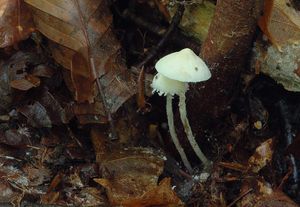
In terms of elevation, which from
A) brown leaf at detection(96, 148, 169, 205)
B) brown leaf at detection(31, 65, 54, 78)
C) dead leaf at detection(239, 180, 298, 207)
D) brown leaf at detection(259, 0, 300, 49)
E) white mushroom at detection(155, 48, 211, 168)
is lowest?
brown leaf at detection(96, 148, 169, 205)

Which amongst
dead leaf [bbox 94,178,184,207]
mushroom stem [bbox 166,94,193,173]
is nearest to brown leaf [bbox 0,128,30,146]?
dead leaf [bbox 94,178,184,207]

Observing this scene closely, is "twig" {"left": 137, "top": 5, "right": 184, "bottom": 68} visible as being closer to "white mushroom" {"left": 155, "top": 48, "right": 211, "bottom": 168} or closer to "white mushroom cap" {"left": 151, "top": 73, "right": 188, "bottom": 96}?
"white mushroom cap" {"left": 151, "top": 73, "right": 188, "bottom": 96}

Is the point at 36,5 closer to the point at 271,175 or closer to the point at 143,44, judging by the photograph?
the point at 143,44

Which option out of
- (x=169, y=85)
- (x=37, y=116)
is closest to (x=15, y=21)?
(x=37, y=116)

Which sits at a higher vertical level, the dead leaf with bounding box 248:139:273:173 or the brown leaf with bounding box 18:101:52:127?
the dead leaf with bounding box 248:139:273:173

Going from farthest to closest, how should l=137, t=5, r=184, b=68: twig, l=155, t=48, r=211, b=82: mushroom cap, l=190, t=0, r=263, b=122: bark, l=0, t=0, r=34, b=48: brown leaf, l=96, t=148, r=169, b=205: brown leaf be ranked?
l=137, t=5, r=184, b=68: twig → l=0, t=0, r=34, b=48: brown leaf → l=96, t=148, r=169, b=205: brown leaf → l=190, t=0, r=263, b=122: bark → l=155, t=48, r=211, b=82: mushroom cap

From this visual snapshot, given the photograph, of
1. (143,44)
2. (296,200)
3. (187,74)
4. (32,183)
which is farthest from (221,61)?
(32,183)
